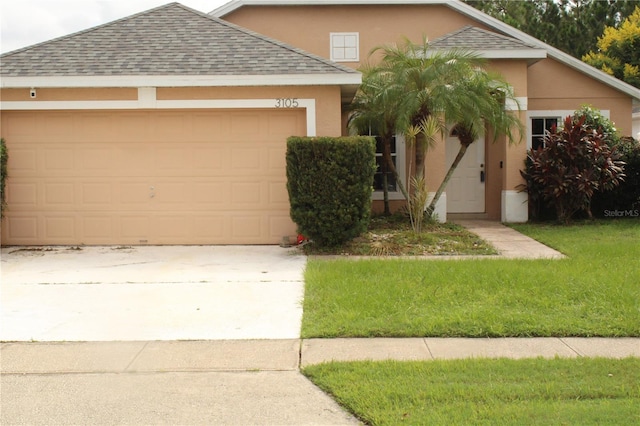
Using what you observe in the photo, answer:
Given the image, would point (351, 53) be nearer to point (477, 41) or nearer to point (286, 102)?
point (477, 41)

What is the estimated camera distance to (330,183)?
1081 cm

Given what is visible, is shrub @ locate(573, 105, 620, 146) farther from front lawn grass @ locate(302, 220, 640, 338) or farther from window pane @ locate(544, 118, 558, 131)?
front lawn grass @ locate(302, 220, 640, 338)

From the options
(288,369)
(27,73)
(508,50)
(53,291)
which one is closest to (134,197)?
(27,73)

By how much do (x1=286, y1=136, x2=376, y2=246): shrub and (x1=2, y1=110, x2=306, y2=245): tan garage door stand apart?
1.25m

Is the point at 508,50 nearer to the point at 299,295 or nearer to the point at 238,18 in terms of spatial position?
the point at 238,18

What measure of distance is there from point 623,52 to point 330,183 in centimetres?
1833

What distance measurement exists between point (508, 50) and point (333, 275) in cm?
782

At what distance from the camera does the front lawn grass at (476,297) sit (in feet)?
22.9

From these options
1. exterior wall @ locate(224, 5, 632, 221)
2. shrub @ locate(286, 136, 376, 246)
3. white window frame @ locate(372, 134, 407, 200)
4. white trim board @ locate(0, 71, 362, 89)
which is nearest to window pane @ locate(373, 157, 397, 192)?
white window frame @ locate(372, 134, 407, 200)

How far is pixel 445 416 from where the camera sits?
15.5ft

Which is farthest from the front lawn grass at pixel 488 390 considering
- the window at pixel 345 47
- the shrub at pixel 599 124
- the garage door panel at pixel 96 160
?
the window at pixel 345 47

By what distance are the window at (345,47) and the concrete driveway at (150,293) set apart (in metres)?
6.32

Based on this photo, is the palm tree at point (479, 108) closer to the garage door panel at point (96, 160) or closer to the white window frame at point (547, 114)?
the white window frame at point (547, 114)

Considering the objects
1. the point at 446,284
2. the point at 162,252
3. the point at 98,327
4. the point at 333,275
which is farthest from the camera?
the point at 162,252
